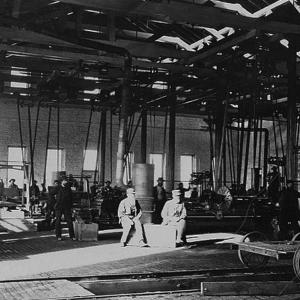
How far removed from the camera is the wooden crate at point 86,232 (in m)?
12.6

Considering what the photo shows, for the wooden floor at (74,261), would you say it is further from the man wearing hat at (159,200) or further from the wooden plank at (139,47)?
the wooden plank at (139,47)

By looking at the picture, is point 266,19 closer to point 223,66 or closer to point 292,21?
point 292,21

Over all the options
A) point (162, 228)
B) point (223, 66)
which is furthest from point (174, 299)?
point (223, 66)

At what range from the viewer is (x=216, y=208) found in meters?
14.6

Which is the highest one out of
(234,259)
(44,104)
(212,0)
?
(212,0)

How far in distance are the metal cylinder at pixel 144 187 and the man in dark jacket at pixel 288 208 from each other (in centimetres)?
327

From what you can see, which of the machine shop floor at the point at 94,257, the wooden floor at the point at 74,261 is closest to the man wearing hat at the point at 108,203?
the wooden floor at the point at 74,261

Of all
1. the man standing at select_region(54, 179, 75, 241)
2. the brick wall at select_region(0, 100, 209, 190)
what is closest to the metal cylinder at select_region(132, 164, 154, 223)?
the man standing at select_region(54, 179, 75, 241)

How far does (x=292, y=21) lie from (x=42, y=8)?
6194 mm

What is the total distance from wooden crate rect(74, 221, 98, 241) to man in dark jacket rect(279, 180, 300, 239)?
465 centimetres

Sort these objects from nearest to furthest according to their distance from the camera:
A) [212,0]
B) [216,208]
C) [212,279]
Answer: [212,279] → [212,0] → [216,208]

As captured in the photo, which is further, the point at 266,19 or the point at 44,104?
the point at 44,104

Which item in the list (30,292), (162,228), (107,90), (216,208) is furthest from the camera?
(107,90)

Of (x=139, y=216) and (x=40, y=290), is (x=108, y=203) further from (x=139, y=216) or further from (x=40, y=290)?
(x=40, y=290)
